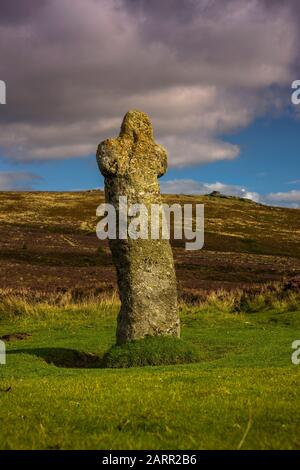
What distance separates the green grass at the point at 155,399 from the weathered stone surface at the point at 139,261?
1.60 m

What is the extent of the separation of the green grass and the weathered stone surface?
1600mm

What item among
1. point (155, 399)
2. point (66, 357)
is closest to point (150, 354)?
point (66, 357)

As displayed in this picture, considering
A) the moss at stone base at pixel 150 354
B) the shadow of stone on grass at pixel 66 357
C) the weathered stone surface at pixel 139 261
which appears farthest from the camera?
the weathered stone surface at pixel 139 261

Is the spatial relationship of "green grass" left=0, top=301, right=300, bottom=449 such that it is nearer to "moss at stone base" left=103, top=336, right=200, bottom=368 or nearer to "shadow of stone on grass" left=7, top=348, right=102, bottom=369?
"shadow of stone on grass" left=7, top=348, right=102, bottom=369

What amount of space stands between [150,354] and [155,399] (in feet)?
25.0

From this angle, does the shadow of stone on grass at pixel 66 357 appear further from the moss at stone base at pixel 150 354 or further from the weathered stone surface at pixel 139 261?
the weathered stone surface at pixel 139 261

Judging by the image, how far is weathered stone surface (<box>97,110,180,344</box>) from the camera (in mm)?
18016

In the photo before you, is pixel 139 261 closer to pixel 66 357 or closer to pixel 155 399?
Result: pixel 66 357

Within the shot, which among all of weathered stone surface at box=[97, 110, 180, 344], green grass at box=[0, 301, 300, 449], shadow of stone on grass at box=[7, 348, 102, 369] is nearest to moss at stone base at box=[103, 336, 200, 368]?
weathered stone surface at box=[97, 110, 180, 344]

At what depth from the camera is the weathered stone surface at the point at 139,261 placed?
18.0 metres

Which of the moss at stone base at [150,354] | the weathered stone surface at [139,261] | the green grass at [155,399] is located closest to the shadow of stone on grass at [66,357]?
the green grass at [155,399]

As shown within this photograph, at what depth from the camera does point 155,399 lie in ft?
31.8
